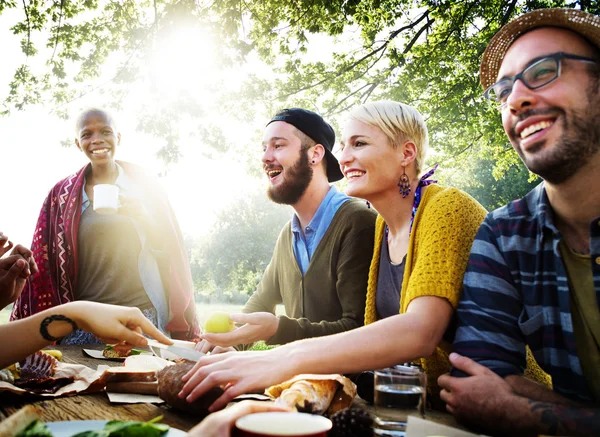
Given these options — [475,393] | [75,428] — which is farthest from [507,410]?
[75,428]

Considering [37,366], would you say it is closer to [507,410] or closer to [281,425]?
[281,425]

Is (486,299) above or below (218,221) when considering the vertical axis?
below

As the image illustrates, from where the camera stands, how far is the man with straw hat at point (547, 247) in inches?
67.1

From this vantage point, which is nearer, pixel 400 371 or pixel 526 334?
pixel 400 371

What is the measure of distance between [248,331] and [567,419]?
4.67ft

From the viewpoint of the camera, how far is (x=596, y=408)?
1413 mm

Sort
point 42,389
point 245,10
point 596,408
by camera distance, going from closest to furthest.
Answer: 1. point 596,408
2. point 42,389
3. point 245,10

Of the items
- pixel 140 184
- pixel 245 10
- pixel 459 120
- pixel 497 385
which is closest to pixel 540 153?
pixel 497 385

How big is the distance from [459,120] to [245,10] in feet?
17.3

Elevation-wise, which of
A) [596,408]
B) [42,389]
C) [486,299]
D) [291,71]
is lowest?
[596,408]

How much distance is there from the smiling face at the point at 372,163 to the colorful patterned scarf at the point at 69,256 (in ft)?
7.40

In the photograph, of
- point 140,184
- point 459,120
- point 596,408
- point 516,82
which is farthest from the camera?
point 459,120

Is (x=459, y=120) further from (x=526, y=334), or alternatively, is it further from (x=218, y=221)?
(x=218, y=221)

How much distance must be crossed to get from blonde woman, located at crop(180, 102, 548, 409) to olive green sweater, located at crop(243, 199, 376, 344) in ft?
0.75
